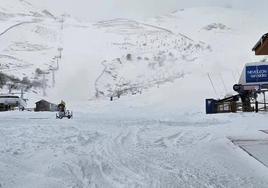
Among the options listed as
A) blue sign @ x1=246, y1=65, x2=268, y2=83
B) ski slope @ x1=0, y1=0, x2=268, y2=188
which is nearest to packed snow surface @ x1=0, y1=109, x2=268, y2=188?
ski slope @ x1=0, y1=0, x2=268, y2=188

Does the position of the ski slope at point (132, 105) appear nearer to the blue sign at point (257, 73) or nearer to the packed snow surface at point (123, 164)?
the packed snow surface at point (123, 164)

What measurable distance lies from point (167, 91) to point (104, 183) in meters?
64.9

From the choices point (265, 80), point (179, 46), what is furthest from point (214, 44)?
point (265, 80)

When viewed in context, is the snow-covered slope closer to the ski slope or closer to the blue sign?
the ski slope

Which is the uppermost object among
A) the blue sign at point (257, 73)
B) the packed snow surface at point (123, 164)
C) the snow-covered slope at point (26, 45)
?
the snow-covered slope at point (26, 45)

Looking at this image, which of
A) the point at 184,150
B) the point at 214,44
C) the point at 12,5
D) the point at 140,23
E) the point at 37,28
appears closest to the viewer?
the point at 184,150

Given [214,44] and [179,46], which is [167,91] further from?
[214,44]

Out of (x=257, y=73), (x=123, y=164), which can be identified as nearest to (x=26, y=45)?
(x=257, y=73)

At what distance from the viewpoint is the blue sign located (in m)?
36.8

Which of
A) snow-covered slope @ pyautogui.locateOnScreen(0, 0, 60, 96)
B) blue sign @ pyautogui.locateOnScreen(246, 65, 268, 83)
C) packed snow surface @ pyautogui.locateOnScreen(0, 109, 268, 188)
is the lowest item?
packed snow surface @ pyautogui.locateOnScreen(0, 109, 268, 188)

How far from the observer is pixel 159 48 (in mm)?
106125

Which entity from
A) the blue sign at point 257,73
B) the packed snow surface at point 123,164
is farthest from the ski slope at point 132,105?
the blue sign at point 257,73

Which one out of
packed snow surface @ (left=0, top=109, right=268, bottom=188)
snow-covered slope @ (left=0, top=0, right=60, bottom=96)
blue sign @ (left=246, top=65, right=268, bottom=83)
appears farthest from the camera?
snow-covered slope @ (left=0, top=0, right=60, bottom=96)

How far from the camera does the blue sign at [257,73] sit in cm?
3681
